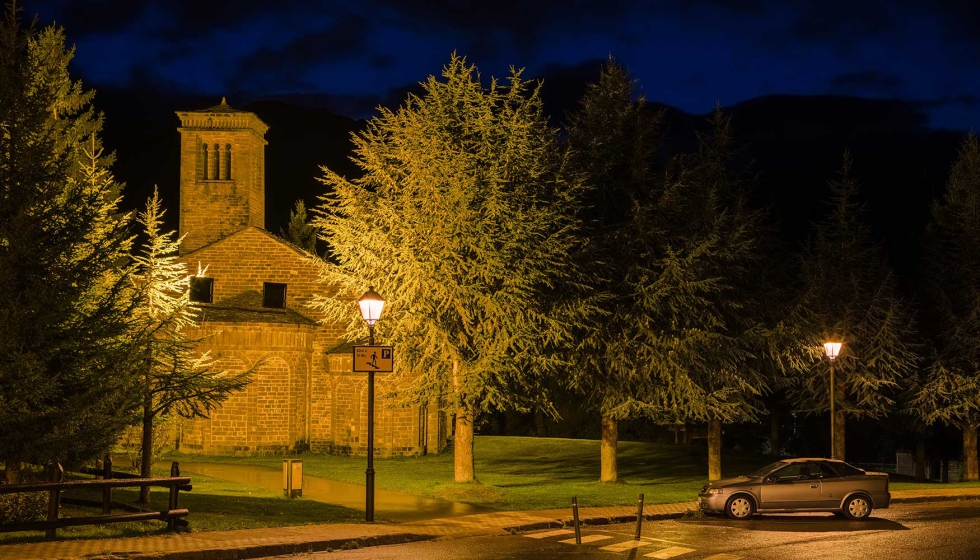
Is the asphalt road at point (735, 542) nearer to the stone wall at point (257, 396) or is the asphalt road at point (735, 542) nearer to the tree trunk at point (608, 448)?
the tree trunk at point (608, 448)

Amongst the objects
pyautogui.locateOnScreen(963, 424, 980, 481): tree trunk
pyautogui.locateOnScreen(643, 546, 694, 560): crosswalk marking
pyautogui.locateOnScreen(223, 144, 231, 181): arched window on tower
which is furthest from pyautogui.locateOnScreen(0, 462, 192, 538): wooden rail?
pyautogui.locateOnScreen(223, 144, 231, 181): arched window on tower

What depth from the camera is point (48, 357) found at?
58.5 feet

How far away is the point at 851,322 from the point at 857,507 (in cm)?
1836

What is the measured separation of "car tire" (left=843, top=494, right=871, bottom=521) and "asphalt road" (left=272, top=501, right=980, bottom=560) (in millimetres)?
272

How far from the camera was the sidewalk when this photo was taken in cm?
1480

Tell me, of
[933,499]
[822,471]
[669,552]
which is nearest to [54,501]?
[669,552]

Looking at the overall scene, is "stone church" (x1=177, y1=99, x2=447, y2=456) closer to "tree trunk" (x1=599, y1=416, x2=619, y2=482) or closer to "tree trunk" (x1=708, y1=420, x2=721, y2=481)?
"tree trunk" (x1=599, y1=416, x2=619, y2=482)

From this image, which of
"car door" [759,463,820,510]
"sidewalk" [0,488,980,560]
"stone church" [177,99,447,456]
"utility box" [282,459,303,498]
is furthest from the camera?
"stone church" [177,99,447,456]

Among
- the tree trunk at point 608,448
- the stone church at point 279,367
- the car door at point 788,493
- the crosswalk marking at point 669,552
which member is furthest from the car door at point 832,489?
the stone church at point 279,367

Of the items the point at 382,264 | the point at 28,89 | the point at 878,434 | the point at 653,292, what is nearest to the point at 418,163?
the point at 382,264

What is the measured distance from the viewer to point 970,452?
39.3 meters

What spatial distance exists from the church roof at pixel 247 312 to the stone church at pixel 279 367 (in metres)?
0.04

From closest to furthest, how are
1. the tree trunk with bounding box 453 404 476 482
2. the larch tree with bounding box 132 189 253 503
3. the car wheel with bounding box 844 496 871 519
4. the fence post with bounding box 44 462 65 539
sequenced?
the fence post with bounding box 44 462 65 539
the car wheel with bounding box 844 496 871 519
the larch tree with bounding box 132 189 253 503
the tree trunk with bounding box 453 404 476 482

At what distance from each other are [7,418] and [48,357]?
4.10 ft
